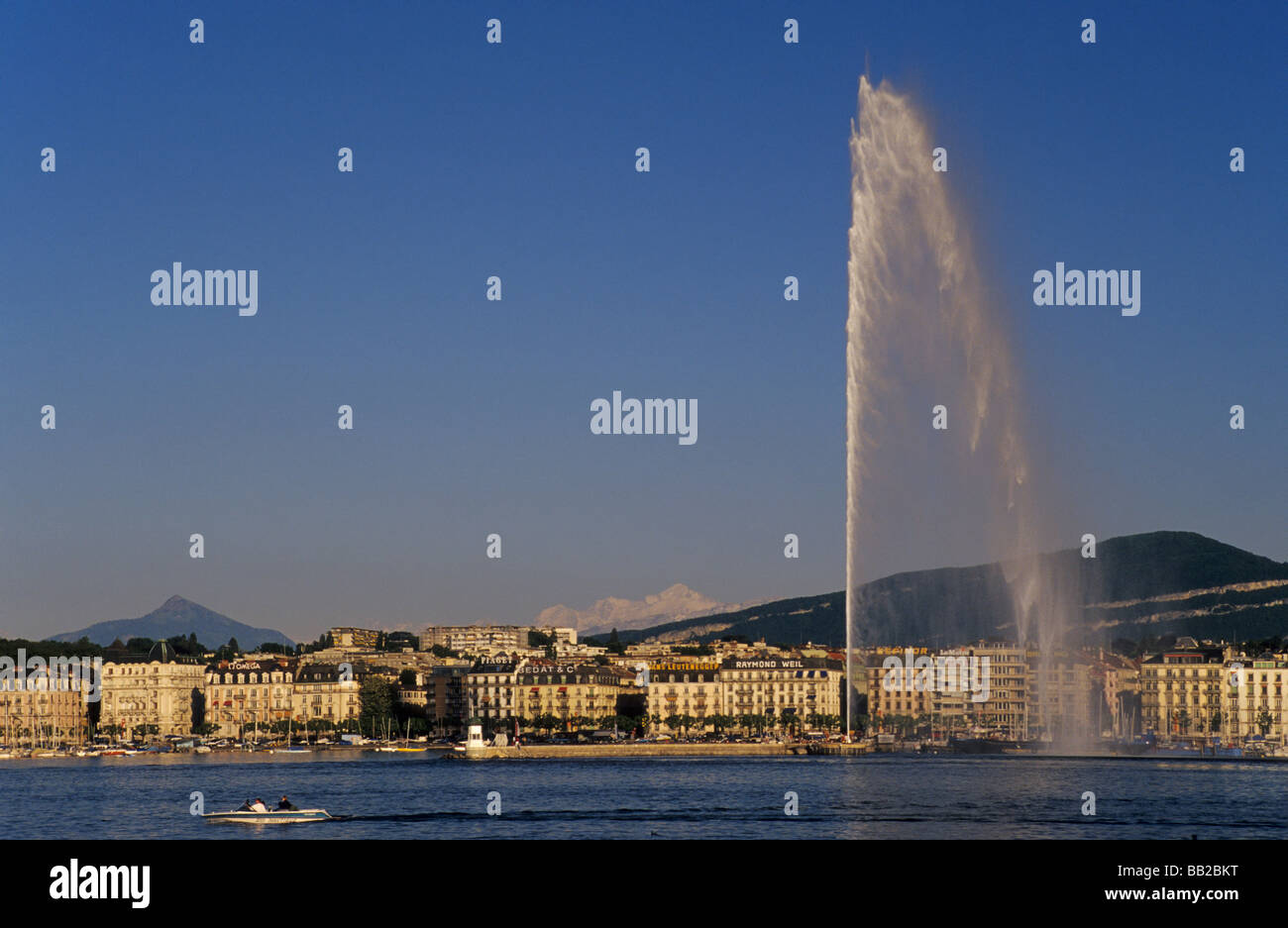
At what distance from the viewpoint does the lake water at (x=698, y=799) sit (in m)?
48.1

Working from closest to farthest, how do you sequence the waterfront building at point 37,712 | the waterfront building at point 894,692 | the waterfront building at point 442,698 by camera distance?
the waterfront building at point 894,692 < the waterfront building at point 37,712 < the waterfront building at point 442,698

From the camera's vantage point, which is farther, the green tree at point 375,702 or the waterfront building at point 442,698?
the waterfront building at point 442,698

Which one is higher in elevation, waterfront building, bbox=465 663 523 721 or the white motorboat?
the white motorboat

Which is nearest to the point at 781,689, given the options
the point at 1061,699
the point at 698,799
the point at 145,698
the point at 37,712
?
the point at 1061,699

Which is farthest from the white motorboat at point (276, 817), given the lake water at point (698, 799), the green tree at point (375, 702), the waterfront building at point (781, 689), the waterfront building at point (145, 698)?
the waterfront building at point (145, 698)

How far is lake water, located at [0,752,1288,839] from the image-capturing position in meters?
48.1

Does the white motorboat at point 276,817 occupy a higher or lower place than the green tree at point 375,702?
higher

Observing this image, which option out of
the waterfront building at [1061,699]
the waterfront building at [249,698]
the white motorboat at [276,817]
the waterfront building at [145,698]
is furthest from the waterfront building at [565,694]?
the white motorboat at [276,817]

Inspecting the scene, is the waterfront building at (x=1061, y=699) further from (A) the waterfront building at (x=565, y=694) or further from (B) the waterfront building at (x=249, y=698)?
(B) the waterfront building at (x=249, y=698)

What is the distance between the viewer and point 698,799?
62.7m

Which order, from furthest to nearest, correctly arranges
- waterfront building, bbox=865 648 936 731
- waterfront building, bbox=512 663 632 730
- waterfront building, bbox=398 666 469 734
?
1. waterfront building, bbox=398 666 469 734
2. waterfront building, bbox=512 663 632 730
3. waterfront building, bbox=865 648 936 731

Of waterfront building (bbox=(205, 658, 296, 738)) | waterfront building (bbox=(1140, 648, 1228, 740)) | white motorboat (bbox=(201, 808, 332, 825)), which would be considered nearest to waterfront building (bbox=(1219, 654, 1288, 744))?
waterfront building (bbox=(1140, 648, 1228, 740))

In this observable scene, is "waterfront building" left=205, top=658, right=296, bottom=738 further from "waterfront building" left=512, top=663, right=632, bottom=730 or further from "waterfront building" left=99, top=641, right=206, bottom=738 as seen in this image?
"waterfront building" left=512, top=663, right=632, bottom=730

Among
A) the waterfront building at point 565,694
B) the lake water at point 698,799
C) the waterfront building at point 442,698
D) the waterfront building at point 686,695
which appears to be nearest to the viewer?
the lake water at point 698,799
